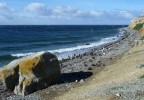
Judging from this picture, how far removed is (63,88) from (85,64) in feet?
39.4

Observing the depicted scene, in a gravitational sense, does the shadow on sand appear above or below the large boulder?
below

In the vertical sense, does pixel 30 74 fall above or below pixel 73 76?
above

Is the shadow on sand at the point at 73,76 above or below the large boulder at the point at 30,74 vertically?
below

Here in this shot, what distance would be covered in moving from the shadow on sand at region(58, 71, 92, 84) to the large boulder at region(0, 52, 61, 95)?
5.71ft

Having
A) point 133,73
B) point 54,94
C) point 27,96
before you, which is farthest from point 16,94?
point 133,73

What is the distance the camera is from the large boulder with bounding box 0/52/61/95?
31.4m

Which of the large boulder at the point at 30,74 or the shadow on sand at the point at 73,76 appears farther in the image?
the shadow on sand at the point at 73,76

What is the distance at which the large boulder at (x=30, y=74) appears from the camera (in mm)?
31406

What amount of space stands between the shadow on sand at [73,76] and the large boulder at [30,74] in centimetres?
174

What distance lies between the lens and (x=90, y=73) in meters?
37.8

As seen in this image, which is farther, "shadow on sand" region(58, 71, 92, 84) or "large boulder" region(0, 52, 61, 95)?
"shadow on sand" region(58, 71, 92, 84)

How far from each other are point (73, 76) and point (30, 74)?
656cm

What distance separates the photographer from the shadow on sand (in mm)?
34750

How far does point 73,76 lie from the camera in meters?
36.8
